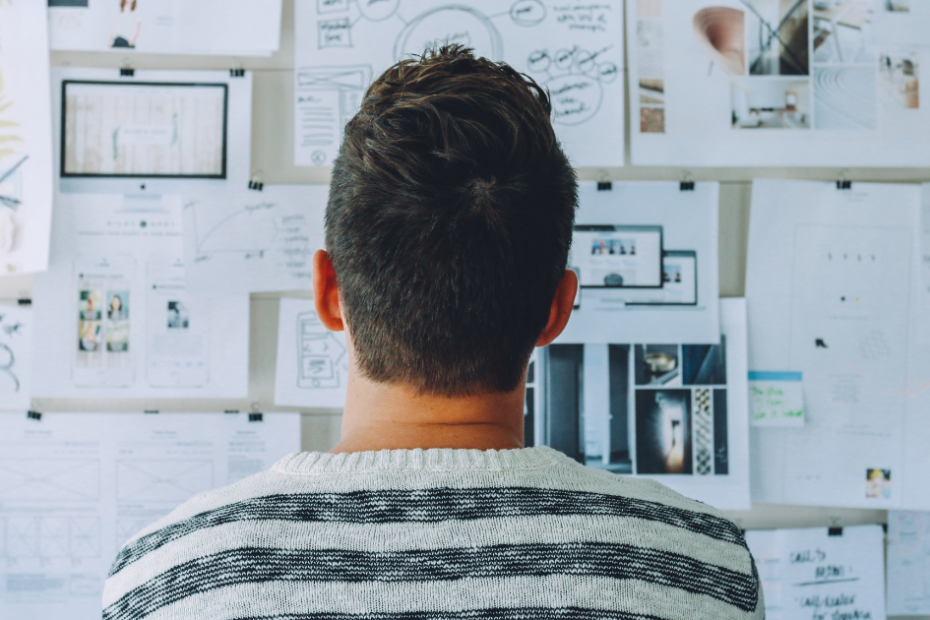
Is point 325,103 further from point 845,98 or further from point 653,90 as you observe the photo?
point 845,98

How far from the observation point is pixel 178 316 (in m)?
0.95

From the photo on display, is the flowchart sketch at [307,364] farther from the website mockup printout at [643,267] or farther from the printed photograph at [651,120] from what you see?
the printed photograph at [651,120]

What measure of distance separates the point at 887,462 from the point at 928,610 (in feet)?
0.84

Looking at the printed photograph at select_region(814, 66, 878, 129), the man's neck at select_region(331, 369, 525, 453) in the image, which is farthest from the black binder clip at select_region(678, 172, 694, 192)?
the man's neck at select_region(331, 369, 525, 453)

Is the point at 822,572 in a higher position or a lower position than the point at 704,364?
lower

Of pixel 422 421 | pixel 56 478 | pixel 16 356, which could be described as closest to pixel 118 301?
pixel 16 356

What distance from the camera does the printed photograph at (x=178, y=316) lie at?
3.13 feet

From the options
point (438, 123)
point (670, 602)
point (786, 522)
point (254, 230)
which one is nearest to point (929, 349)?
point (786, 522)

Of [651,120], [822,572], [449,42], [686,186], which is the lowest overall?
[822,572]

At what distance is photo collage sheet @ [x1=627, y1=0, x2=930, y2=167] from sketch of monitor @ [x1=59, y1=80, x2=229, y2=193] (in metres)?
0.66

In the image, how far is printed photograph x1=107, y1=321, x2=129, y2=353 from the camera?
0.96m

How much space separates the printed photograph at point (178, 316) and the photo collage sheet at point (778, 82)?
74 cm

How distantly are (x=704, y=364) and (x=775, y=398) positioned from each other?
0.41ft

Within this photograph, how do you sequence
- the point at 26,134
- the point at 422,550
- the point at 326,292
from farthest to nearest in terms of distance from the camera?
the point at 26,134
the point at 326,292
the point at 422,550
